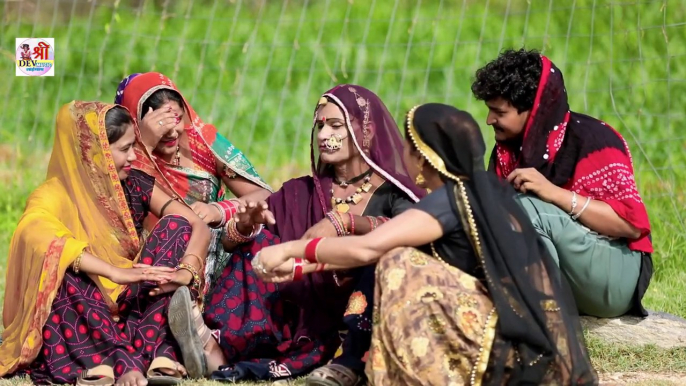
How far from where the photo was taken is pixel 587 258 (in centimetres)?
452

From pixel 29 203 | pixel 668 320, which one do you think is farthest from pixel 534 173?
pixel 29 203

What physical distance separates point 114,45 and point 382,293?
6.14 meters

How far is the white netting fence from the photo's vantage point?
26.4 ft

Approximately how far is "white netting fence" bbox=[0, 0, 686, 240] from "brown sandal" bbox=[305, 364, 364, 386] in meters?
3.98

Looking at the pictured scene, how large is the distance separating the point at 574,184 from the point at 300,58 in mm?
4940

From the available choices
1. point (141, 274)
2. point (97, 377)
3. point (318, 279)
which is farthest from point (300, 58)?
point (97, 377)

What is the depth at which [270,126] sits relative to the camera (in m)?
8.66

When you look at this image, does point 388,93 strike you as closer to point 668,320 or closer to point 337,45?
point 337,45

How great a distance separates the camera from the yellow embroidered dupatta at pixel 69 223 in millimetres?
4539

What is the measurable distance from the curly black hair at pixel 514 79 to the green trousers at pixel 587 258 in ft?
1.47

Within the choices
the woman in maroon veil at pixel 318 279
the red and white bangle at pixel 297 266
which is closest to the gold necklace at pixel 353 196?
→ the woman in maroon veil at pixel 318 279

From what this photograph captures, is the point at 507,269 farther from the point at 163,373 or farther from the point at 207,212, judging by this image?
the point at 207,212

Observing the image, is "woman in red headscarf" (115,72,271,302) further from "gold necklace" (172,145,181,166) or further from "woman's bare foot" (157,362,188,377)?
"woman's bare foot" (157,362,188,377)

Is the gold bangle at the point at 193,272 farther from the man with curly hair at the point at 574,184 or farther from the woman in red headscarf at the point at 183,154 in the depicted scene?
the man with curly hair at the point at 574,184
